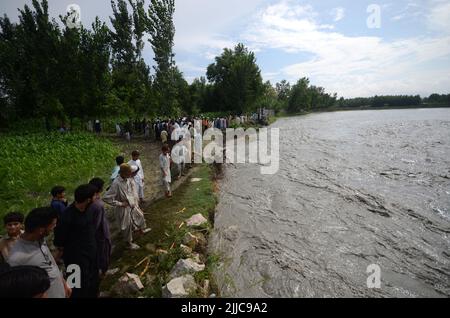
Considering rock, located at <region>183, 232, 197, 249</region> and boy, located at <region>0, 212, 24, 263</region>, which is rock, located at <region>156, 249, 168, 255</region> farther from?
boy, located at <region>0, 212, 24, 263</region>

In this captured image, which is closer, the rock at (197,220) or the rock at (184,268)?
the rock at (184,268)

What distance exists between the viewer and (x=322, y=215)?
381 inches

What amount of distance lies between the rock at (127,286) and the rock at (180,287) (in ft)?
2.00

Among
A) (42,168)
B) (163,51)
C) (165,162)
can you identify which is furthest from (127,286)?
(163,51)

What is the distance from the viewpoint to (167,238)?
7.00 metres

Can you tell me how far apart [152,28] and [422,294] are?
2754 centimetres

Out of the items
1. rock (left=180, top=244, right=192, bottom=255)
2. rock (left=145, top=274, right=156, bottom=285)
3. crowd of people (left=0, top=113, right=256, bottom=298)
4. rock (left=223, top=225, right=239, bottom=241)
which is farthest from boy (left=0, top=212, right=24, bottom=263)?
rock (left=223, top=225, right=239, bottom=241)

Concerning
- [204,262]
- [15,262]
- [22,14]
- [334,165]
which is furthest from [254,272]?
[22,14]

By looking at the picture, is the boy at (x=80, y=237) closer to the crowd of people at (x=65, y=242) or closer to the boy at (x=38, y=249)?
the crowd of people at (x=65, y=242)

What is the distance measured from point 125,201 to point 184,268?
2009 millimetres

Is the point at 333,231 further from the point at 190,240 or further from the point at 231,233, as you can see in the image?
the point at 190,240

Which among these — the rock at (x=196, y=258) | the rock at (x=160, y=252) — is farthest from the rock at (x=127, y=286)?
the rock at (x=196, y=258)

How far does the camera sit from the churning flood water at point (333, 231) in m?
6.16

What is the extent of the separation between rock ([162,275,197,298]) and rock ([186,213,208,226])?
283 centimetres
